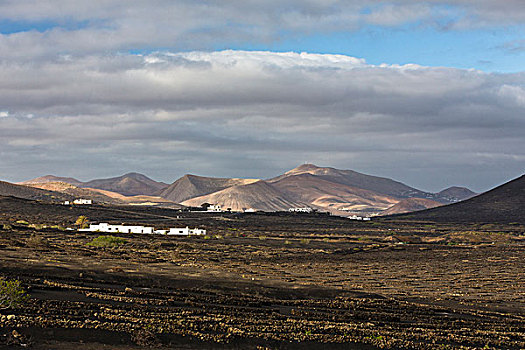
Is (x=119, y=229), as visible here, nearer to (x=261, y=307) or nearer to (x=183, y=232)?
(x=183, y=232)

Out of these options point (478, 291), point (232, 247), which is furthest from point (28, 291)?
point (232, 247)

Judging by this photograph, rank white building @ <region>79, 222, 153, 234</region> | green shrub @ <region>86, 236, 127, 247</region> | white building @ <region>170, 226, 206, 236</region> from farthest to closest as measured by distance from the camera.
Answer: white building @ <region>170, 226, 206, 236</region>
white building @ <region>79, 222, 153, 234</region>
green shrub @ <region>86, 236, 127, 247</region>

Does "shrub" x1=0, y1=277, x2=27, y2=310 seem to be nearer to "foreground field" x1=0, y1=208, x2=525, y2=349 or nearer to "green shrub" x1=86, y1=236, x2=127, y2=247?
"foreground field" x1=0, y1=208, x2=525, y2=349

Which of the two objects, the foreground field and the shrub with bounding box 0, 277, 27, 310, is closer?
the foreground field

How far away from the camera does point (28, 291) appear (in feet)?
81.8

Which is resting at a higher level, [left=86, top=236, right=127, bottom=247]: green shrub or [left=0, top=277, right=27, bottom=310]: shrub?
[left=0, top=277, right=27, bottom=310]: shrub

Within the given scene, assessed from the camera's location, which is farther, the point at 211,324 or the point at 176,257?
the point at 176,257

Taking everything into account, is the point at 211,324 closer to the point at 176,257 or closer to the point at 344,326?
the point at 344,326

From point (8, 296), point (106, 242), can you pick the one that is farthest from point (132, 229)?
point (8, 296)

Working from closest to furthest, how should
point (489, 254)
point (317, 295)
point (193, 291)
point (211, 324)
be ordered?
point (211, 324) → point (193, 291) → point (317, 295) → point (489, 254)

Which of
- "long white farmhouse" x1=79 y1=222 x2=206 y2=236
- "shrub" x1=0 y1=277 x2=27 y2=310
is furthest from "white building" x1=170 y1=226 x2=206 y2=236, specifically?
"shrub" x1=0 y1=277 x2=27 y2=310

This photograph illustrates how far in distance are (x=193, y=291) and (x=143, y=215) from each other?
127 metres

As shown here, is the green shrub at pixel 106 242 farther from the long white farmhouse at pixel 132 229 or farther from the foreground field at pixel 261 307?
the long white farmhouse at pixel 132 229

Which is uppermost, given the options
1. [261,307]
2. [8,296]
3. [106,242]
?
[8,296]
